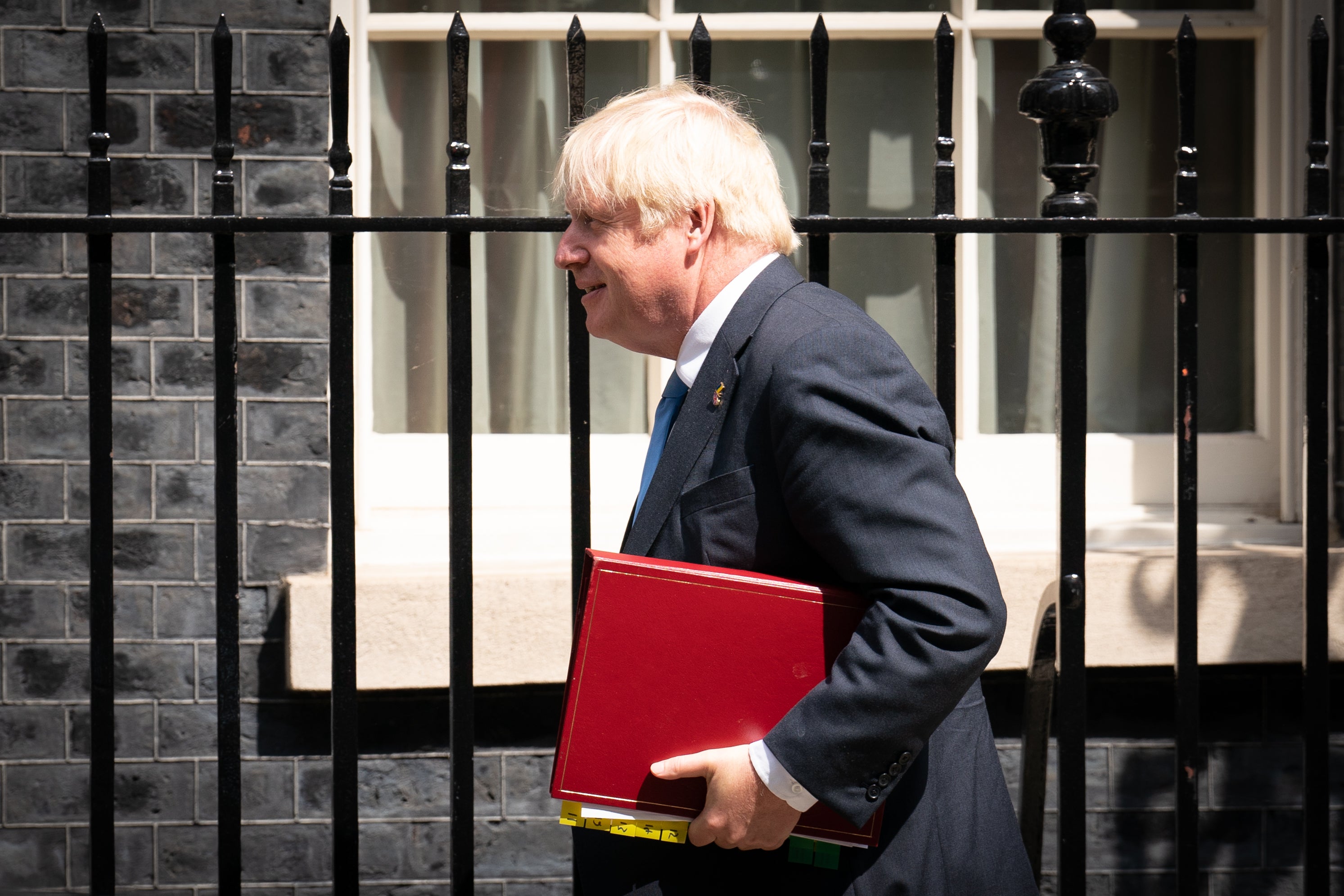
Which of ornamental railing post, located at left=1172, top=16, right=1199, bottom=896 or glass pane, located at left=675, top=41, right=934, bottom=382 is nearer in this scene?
ornamental railing post, located at left=1172, top=16, right=1199, bottom=896

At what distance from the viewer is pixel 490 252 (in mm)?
3590

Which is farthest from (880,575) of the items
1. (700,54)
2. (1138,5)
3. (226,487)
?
(1138,5)

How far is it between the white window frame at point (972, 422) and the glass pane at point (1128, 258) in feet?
0.17

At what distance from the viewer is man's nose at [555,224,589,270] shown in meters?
1.65

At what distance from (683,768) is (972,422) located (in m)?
2.40

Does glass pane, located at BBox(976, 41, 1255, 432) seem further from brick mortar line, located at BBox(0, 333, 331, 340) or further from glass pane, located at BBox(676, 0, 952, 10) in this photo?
brick mortar line, located at BBox(0, 333, 331, 340)

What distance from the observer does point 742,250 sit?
5.34ft

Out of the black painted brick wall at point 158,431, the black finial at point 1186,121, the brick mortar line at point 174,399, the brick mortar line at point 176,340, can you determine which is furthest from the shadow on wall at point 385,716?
the black finial at point 1186,121

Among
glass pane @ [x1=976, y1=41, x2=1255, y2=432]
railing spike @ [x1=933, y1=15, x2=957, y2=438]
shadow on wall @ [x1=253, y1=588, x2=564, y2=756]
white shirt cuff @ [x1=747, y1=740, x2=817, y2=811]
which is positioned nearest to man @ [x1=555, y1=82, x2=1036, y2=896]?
white shirt cuff @ [x1=747, y1=740, x2=817, y2=811]

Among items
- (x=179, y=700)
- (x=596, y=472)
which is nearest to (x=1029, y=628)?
(x=596, y=472)

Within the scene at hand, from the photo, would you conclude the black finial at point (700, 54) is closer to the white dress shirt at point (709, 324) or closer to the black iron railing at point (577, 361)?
A: the black iron railing at point (577, 361)

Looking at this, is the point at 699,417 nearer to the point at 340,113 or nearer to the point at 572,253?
the point at 572,253

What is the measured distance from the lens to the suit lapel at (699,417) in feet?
5.00

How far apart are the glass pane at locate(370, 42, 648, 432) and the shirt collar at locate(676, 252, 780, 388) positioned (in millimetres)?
1966
